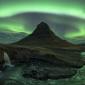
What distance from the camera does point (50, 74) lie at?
107062mm

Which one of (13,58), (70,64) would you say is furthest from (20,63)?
(70,64)

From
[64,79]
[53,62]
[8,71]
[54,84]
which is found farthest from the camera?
[53,62]

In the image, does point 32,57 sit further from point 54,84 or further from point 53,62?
point 54,84

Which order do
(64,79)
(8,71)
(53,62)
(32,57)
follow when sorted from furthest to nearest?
(32,57) → (53,62) → (8,71) → (64,79)

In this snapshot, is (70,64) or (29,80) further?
(70,64)

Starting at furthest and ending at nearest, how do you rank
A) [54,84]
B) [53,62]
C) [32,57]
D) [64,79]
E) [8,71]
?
1. [32,57]
2. [53,62]
3. [8,71]
4. [64,79]
5. [54,84]

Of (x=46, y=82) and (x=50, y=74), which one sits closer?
(x=46, y=82)

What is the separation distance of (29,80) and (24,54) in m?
58.3

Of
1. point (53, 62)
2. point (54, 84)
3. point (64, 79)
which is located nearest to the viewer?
point (54, 84)

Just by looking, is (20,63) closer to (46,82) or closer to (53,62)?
(53,62)

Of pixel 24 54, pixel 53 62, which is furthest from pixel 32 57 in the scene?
pixel 53 62

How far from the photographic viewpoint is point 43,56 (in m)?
153

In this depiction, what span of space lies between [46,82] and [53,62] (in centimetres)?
4538

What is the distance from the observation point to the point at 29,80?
315ft
